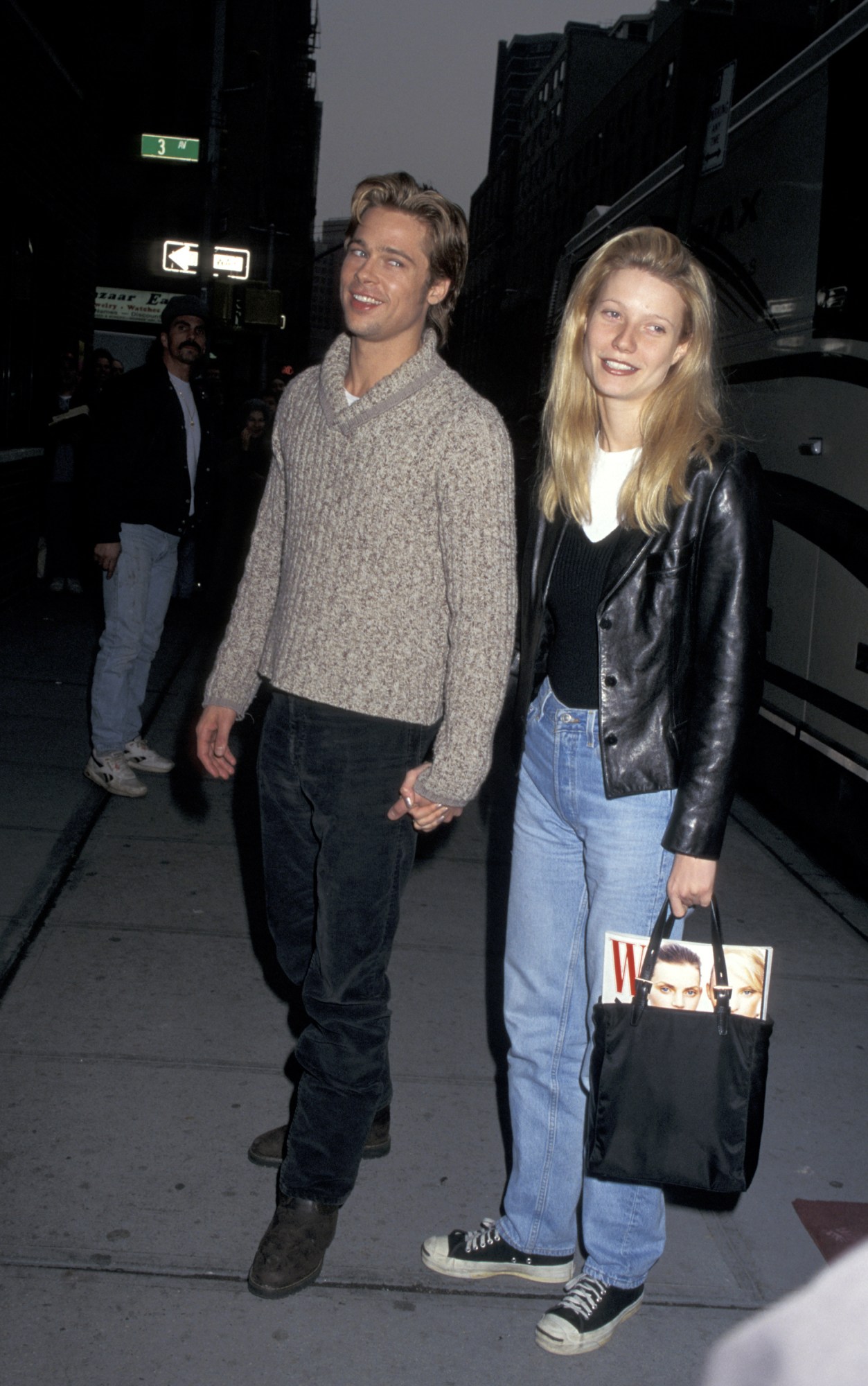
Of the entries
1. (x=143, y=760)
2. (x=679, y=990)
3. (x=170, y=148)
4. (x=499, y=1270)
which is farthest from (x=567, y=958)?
(x=170, y=148)

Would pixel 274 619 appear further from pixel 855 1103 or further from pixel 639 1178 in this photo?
pixel 855 1103

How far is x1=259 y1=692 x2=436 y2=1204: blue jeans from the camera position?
259 centimetres

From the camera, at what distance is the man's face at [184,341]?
19.1 feet

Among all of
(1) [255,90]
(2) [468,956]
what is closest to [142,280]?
(1) [255,90]

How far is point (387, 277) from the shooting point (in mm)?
2525

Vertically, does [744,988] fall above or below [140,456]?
below

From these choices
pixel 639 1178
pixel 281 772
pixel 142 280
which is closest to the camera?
pixel 639 1178

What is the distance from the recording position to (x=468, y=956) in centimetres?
440

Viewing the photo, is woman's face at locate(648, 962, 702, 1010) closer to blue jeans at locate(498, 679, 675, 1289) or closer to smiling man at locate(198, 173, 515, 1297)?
blue jeans at locate(498, 679, 675, 1289)

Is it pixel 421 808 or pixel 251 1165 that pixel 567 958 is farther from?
pixel 251 1165

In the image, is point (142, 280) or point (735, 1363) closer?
point (735, 1363)

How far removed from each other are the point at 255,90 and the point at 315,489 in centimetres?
5519

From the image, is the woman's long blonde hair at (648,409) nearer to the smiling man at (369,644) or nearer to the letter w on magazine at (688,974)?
the smiling man at (369,644)

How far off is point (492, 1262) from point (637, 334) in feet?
6.35
